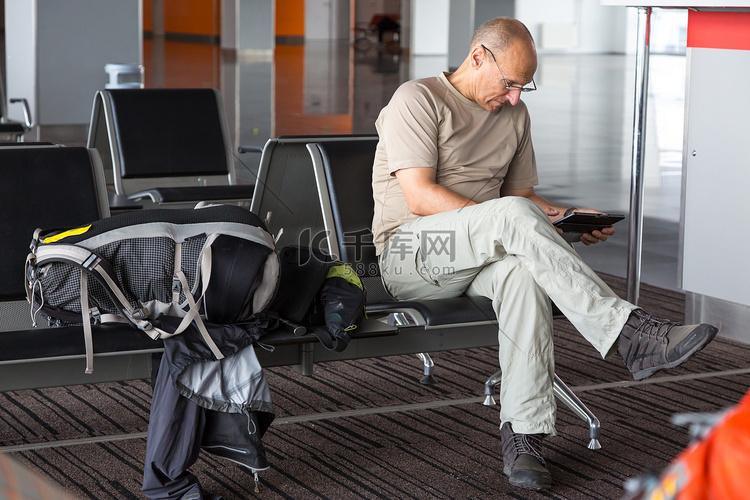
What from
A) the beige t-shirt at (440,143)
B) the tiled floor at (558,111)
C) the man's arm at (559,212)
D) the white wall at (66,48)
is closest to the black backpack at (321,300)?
the beige t-shirt at (440,143)

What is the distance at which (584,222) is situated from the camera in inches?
97.3

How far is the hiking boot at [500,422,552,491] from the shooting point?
2.19m

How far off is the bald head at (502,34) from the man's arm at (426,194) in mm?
379

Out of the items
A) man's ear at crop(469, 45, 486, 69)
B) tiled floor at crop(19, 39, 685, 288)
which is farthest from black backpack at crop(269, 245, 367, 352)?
tiled floor at crop(19, 39, 685, 288)

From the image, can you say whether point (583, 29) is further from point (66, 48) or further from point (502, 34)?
point (502, 34)

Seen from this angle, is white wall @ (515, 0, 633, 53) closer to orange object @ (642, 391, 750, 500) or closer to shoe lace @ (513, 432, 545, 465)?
shoe lace @ (513, 432, 545, 465)

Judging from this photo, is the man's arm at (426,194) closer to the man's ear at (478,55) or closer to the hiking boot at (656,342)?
the man's ear at (478,55)

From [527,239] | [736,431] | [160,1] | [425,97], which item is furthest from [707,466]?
[160,1]

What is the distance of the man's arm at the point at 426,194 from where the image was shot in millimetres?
2459

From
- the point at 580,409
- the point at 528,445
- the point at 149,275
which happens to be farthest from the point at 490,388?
the point at 149,275

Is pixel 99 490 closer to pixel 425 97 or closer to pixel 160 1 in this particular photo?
pixel 425 97

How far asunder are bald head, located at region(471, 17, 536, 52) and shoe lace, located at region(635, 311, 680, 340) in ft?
2.62

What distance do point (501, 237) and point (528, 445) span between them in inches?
19.9

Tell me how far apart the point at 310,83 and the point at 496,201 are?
36.3 feet
